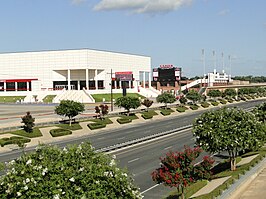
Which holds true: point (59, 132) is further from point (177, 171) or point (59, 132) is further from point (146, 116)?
point (177, 171)

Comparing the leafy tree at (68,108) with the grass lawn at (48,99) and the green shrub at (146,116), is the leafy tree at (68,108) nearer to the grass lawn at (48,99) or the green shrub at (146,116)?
the green shrub at (146,116)

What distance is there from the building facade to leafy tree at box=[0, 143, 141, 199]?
136 meters

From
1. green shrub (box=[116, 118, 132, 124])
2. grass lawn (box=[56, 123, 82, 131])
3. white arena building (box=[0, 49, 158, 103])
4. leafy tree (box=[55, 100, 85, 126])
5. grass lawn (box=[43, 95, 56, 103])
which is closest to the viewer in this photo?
grass lawn (box=[56, 123, 82, 131])

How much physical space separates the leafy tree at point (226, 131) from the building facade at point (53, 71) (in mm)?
116413

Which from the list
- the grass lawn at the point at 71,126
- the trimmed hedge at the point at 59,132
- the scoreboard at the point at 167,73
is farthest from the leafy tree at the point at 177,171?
the scoreboard at the point at 167,73

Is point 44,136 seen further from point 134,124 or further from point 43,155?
point 43,155

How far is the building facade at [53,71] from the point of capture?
14988cm

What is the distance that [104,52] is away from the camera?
15675cm

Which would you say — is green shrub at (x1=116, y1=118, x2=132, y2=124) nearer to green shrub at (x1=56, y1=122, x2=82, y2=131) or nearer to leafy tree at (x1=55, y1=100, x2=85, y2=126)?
green shrub at (x1=56, y1=122, x2=82, y2=131)

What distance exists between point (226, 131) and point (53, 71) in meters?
126

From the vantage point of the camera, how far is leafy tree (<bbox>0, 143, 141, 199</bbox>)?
11422 millimetres

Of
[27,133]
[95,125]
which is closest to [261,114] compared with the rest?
[95,125]

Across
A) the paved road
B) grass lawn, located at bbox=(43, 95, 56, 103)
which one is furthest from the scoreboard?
the paved road

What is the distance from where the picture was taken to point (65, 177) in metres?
11.7
